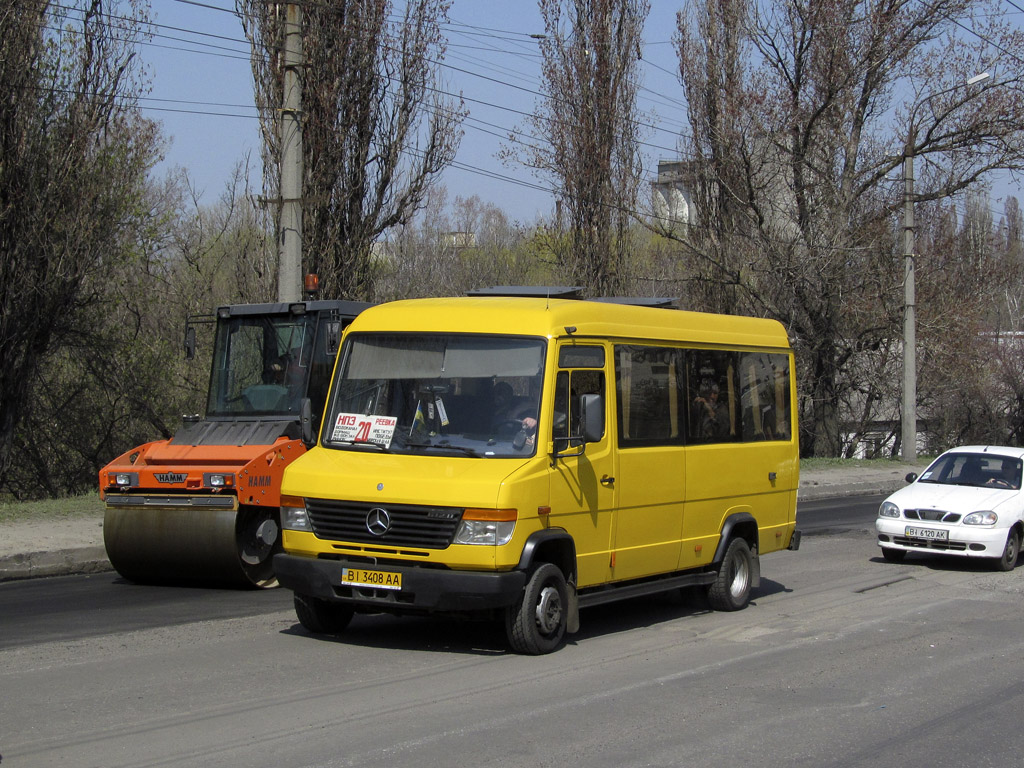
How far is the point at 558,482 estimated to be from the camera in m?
8.37

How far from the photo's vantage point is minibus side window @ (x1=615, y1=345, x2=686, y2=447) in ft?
30.6

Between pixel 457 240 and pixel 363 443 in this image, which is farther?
pixel 457 240

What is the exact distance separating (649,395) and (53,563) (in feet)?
23.5

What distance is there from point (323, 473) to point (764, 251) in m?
26.0

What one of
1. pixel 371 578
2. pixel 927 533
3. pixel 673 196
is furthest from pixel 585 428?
pixel 673 196

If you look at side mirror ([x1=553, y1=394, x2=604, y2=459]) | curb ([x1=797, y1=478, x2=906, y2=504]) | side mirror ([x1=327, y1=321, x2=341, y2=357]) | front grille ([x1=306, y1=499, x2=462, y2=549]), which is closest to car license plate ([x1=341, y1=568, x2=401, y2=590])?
front grille ([x1=306, y1=499, x2=462, y2=549])

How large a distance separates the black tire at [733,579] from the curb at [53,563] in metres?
6.95

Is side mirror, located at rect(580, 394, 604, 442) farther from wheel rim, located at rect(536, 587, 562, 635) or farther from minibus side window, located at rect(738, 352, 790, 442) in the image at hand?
minibus side window, located at rect(738, 352, 790, 442)

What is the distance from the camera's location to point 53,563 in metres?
12.7

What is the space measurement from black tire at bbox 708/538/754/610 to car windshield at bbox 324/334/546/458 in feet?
10.5

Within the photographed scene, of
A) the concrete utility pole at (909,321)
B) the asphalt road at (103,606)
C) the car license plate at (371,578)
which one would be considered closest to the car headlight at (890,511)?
the asphalt road at (103,606)

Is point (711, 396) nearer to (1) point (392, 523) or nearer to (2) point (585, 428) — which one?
(2) point (585, 428)

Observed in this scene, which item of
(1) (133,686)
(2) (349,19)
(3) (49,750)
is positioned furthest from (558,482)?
(2) (349,19)

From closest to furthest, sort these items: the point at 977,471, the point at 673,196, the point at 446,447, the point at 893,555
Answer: the point at 446,447, the point at 893,555, the point at 977,471, the point at 673,196
